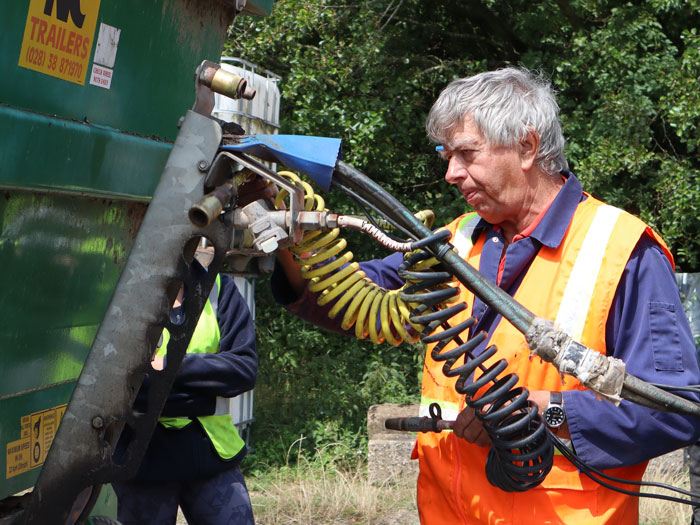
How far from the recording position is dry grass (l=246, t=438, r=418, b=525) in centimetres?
526

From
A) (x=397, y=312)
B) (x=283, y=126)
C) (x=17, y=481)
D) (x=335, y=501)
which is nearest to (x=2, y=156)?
(x=17, y=481)

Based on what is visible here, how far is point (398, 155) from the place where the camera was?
8570 mm

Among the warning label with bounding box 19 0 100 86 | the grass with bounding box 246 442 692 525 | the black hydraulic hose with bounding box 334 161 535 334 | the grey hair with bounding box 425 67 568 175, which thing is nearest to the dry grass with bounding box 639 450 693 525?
the grass with bounding box 246 442 692 525

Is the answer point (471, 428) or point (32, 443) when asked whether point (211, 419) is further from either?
Result: point (471, 428)

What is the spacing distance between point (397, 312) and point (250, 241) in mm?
479

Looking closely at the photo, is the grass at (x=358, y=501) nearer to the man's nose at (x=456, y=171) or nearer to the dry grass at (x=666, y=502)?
the dry grass at (x=666, y=502)

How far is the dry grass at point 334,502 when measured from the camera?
5258mm

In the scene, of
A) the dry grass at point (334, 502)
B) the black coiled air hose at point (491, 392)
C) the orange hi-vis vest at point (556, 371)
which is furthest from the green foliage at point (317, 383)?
the black coiled air hose at point (491, 392)

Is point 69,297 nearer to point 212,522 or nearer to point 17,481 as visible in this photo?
point 17,481

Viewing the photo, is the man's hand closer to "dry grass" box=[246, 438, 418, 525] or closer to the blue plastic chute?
the blue plastic chute

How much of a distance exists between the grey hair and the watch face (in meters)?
0.66

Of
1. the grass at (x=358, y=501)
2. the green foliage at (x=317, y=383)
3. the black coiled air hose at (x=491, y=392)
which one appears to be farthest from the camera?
the green foliage at (x=317, y=383)

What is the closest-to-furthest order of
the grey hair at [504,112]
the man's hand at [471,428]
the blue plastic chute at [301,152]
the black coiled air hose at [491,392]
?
1. the blue plastic chute at [301,152]
2. the black coiled air hose at [491,392]
3. the man's hand at [471,428]
4. the grey hair at [504,112]

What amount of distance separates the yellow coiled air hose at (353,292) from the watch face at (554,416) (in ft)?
1.20
